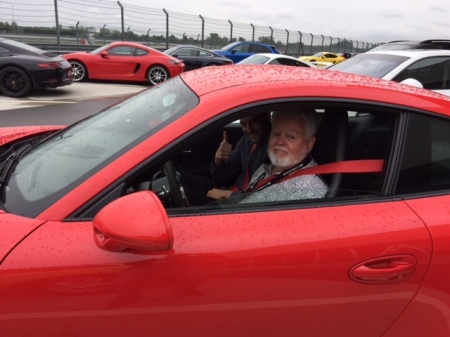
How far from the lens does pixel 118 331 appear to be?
4.32 ft

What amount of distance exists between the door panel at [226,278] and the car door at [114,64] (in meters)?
11.9

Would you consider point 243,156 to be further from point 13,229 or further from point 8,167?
point 13,229

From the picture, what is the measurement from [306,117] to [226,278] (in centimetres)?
89

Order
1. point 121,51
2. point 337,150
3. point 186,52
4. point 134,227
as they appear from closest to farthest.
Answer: point 134,227 → point 337,150 → point 121,51 → point 186,52

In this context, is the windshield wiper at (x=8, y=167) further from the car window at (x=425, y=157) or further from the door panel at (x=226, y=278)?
the car window at (x=425, y=157)

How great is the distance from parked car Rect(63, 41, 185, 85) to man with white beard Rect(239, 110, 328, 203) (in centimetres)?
1114

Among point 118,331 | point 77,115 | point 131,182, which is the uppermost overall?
point 131,182

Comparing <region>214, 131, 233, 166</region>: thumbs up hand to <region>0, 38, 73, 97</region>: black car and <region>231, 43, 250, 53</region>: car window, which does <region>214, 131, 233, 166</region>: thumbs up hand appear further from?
<region>231, 43, 250, 53</region>: car window

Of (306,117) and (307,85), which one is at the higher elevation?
(307,85)

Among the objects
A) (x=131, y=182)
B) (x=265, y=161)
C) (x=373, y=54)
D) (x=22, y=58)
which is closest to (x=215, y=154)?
(x=265, y=161)

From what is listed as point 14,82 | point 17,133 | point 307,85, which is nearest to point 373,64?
point 307,85

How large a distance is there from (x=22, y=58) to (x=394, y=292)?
932cm

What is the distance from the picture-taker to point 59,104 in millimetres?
8664

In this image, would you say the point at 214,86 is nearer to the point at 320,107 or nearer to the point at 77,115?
the point at 320,107
